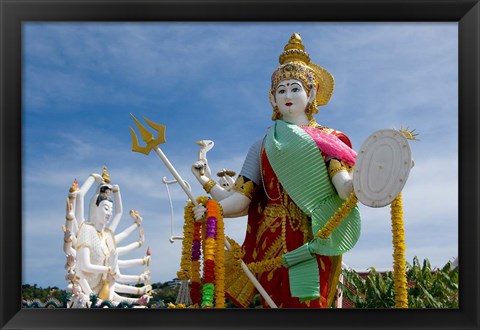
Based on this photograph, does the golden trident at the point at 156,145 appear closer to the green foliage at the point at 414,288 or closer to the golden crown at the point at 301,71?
the golden crown at the point at 301,71

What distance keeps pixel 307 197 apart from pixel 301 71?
42.8 inches

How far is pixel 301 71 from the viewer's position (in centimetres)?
696

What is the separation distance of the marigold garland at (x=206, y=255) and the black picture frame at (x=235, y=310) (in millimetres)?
2402

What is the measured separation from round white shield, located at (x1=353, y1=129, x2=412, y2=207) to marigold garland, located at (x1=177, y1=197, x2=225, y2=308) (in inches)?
48.0

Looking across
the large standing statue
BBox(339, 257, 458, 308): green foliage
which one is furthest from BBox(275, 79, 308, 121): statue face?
BBox(339, 257, 458, 308): green foliage

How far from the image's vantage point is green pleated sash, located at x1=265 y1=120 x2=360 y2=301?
6.50 meters

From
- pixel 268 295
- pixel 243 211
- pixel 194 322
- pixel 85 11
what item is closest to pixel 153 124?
pixel 243 211

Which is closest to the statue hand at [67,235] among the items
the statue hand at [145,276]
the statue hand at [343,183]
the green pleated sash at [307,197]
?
the statue hand at [145,276]

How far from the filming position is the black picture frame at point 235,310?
13.0ft

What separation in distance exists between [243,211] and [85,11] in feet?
10.5

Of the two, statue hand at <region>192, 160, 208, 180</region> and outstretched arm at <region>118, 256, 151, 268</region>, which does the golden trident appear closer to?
statue hand at <region>192, 160, 208, 180</region>

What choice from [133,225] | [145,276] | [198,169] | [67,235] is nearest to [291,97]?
[198,169]

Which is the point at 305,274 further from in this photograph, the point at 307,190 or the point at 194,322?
the point at 194,322

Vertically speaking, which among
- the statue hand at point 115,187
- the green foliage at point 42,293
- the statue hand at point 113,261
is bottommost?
the green foliage at point 42,293
